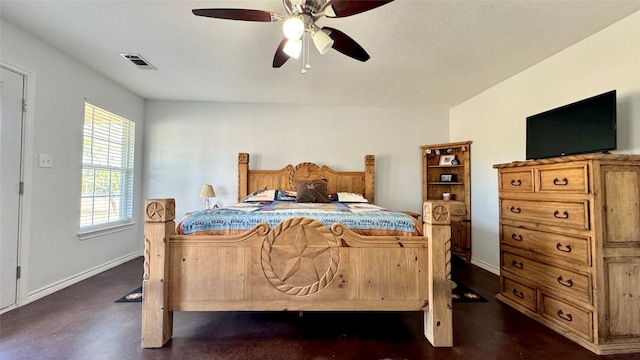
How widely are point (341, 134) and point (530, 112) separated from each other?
2.34 meters

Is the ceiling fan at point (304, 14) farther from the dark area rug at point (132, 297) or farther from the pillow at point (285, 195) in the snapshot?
the dark area rug at point (132, 297)

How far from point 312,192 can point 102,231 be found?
2.61m

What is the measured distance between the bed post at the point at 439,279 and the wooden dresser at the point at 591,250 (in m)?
0.89

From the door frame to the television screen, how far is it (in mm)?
4623

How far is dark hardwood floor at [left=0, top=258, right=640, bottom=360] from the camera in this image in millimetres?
1562

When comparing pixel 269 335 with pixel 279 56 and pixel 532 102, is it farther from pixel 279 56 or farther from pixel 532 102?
pixel 532 102

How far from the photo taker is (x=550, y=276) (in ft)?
6.13

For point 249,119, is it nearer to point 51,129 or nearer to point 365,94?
point 365,94

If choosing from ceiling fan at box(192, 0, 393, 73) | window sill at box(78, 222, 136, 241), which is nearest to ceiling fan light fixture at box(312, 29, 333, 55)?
ceiling fan at box(192, 0, 393, 73)

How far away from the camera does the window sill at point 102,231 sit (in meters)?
2.79

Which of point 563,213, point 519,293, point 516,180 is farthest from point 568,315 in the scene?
point 516,180

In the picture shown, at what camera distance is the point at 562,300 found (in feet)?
5.85

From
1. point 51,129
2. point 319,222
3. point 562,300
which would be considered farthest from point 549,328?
point 51,129

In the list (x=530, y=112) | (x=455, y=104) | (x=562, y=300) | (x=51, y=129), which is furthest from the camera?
(x=455, y=104)
